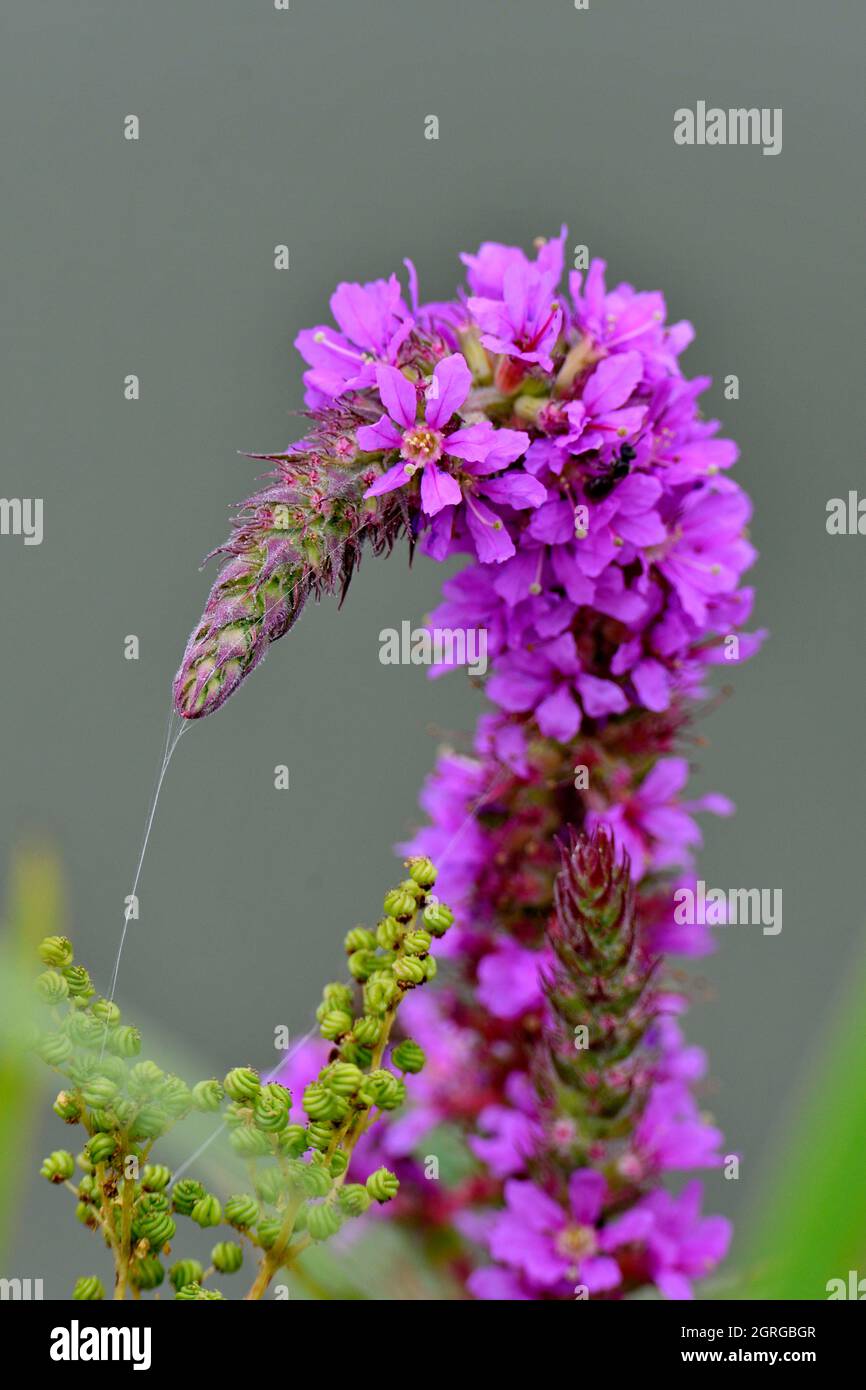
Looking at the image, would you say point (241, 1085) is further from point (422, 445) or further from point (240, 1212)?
point (422, 445)

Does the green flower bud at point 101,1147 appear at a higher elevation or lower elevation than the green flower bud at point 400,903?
lower

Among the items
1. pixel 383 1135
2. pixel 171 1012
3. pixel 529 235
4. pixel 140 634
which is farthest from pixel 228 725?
pixel 383 1135

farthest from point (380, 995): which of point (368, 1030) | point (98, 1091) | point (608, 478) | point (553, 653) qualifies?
point (608, 478)

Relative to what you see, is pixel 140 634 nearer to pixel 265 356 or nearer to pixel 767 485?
pixel 265 356

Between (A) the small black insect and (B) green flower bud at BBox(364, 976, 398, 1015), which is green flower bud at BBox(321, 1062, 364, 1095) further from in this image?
(A) the small black insect

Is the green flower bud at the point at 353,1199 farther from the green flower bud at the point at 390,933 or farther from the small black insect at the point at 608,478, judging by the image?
the small black insect at the point at 608,478

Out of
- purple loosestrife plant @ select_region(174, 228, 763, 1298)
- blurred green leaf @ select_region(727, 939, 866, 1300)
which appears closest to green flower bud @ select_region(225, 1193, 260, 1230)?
purple loosestrife plant @ select_region(174, 228, 763, 1298)

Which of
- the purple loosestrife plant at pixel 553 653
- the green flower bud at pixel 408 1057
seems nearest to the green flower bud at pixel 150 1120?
the green flower bud at pixel 408 1057
